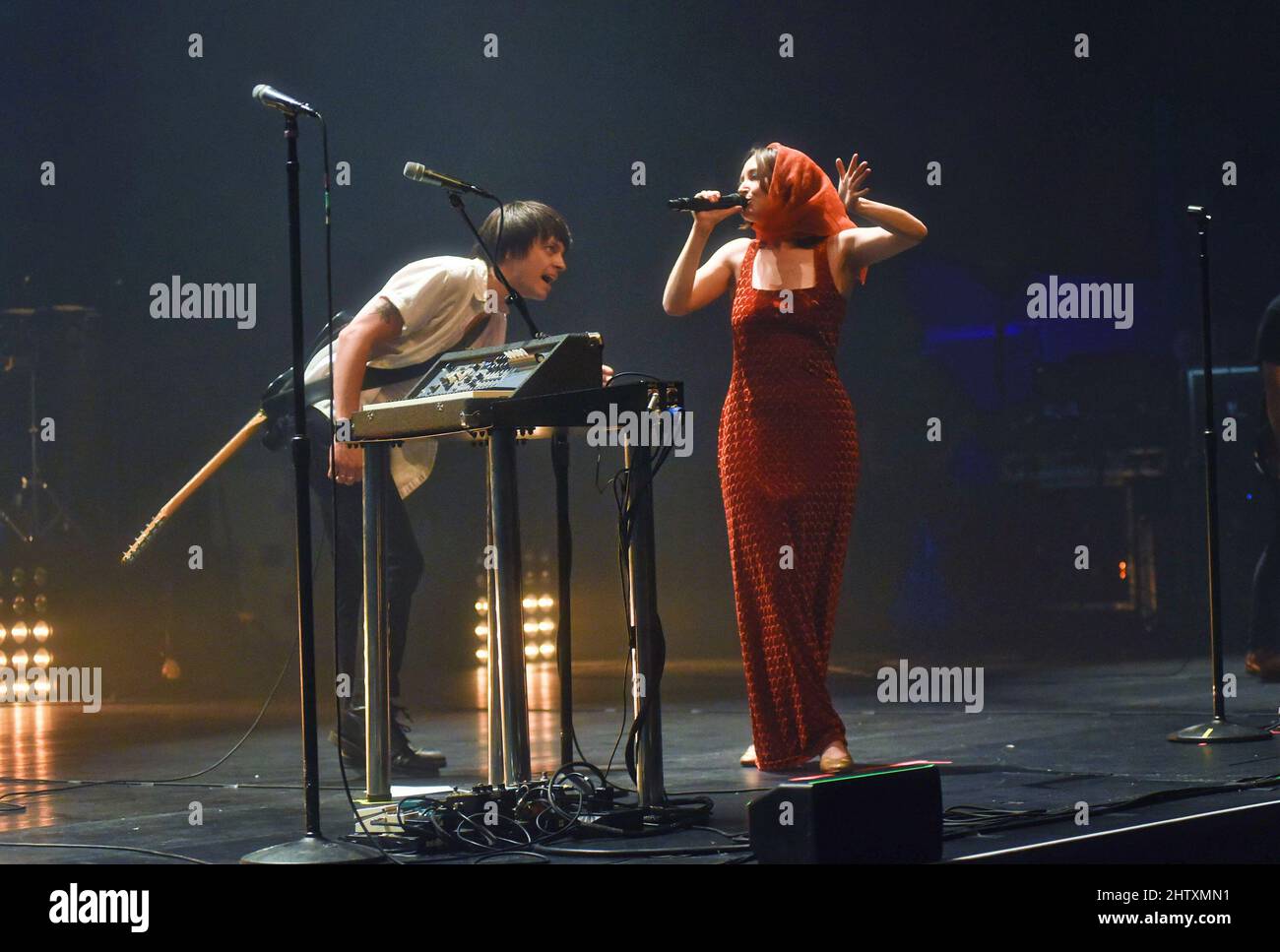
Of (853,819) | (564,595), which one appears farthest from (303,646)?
(853,819)

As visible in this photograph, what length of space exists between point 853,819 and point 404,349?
1.97 meters

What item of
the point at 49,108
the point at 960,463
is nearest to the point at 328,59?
the point at 49,108

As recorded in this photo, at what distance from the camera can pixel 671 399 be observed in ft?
9.68

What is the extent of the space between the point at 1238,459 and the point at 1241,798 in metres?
4.58

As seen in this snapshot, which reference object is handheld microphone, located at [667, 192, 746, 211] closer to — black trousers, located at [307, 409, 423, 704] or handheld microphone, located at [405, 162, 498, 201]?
handheld microphone, located at [405, 162, 498, 201]

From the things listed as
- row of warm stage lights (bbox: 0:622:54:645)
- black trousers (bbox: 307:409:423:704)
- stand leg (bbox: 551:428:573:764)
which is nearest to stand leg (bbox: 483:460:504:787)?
stand leg (bbox: 551:428:573:764)

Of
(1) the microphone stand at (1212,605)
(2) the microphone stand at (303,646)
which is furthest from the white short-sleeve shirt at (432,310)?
(1) the microphone stand at (1212,605)

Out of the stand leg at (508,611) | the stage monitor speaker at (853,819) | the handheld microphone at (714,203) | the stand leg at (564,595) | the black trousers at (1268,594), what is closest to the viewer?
the stage monitor speaker at (853,819)

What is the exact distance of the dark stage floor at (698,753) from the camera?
287cm

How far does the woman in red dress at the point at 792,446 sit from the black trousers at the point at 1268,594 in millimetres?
2383

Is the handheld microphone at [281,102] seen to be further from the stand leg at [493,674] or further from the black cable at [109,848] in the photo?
the black cable at [109,848]

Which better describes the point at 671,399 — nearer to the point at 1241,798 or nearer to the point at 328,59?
the point at 1241,798

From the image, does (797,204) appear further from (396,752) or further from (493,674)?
(396,752)

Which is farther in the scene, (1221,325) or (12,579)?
(1221,325)
